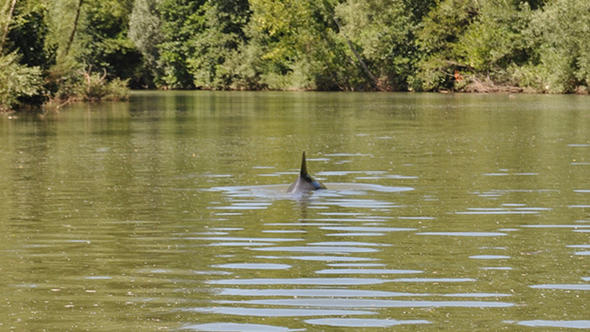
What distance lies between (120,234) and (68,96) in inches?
2144

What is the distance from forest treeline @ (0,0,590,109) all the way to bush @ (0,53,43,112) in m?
5.77

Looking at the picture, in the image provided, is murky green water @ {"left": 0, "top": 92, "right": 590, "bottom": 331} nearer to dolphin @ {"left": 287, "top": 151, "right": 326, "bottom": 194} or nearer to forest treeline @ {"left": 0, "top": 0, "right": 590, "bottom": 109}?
dolphin @ {"left": 287, "top": 151, "right": 326, "bottom": 194}

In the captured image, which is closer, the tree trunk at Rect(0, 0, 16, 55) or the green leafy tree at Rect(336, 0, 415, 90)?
the tree trunk at Rect(0, 0, 16, 55)

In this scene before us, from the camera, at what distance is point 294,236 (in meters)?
14.9

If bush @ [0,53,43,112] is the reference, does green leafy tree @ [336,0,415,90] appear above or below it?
above

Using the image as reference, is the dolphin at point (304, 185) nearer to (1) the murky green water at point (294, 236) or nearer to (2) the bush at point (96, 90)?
(1) the murky green water at point (294, 236)

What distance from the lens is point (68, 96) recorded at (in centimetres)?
6825

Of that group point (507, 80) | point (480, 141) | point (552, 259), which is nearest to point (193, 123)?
point (480, 141)

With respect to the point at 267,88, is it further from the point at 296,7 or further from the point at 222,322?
the point at 222,322

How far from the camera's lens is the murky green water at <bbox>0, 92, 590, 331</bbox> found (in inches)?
390

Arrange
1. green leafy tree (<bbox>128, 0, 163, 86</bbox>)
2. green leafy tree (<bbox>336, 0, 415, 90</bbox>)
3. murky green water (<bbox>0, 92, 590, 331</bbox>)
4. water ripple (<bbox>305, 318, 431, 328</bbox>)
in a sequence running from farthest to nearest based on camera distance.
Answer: green leafy tree (<bbox>128, 0, 163, 86</bbox>) → green leafy tree (<bbox>336, 0, 415, 90</bbox>) → murky green water (<bbox>0, 92, 590, 331</bbox>) → water ripple (<bbox>305, 318, 431, 328</bbox>)

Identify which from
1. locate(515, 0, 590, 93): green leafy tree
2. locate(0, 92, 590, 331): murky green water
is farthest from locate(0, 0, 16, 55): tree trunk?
locate(515, 0, 590, 93): green leafy tree

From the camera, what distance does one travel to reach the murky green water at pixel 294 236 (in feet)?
32.5

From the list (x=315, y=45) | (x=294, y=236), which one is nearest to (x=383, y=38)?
(x=315, y=45)
